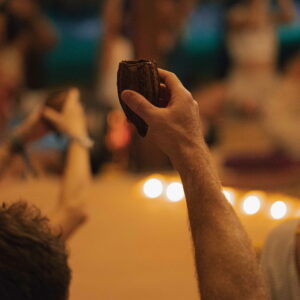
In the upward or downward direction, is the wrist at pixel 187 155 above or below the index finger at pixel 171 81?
below

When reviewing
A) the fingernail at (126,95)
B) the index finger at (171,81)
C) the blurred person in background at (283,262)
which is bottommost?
the blurred person in background at (283,262)

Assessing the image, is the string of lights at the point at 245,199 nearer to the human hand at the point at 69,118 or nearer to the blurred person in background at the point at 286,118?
the human hand at the point at 69,118

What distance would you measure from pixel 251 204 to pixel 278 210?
5.5 inches

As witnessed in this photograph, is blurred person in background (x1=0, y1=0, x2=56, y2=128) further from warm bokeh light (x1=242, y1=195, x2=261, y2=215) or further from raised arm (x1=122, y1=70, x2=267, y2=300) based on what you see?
raised arm (x1=122, y1=70, x2=267, y2=300)

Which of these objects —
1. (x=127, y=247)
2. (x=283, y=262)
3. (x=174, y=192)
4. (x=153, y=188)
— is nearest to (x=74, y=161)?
(x=283, y=262)

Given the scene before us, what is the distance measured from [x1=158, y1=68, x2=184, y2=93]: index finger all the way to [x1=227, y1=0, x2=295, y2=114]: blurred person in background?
4083 millimetres

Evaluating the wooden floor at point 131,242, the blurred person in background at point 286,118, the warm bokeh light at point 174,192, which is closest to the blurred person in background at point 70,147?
the wooden floor at point 131,242

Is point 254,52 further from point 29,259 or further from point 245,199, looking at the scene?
point 29,259

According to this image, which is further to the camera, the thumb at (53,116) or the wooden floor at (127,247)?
the wooden floor at (127,247)

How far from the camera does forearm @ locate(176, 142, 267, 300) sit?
3.05 ft

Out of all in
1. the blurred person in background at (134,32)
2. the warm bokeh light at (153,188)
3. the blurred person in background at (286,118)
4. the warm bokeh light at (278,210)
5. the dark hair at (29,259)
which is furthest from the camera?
the blurred person in background at (286,118)

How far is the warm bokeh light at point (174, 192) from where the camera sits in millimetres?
2891

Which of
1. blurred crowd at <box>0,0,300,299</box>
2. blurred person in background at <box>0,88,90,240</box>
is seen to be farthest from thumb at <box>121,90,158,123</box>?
blurred crowd at <box>0,0,300,299</box>

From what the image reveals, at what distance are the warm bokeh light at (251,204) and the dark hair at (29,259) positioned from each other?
169 cm
